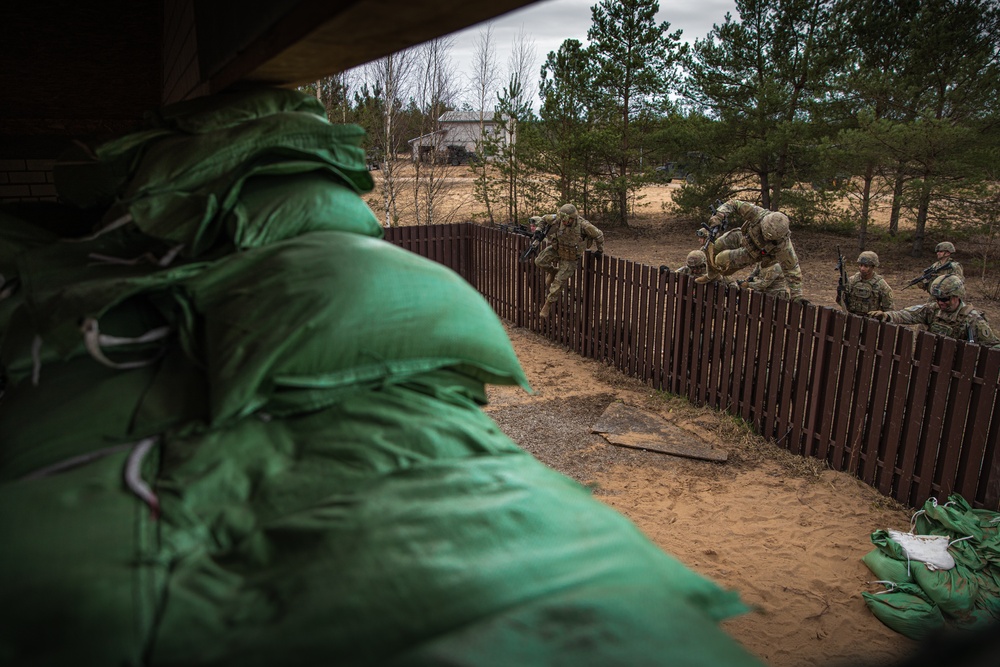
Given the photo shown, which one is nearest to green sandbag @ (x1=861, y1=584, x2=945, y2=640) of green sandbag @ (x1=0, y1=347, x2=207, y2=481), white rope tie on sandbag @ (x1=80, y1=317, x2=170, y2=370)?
green sandbag @ (x1=0, y1=347, x2=207, y2=481)

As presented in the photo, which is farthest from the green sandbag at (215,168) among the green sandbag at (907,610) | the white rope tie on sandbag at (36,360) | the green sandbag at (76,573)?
the green sandbag at (907,610)

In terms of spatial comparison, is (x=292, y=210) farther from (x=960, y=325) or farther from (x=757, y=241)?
(x=757, y=241)

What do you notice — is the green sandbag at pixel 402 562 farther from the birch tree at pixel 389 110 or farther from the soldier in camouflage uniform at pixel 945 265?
A: the birch tree at pixel 389 110

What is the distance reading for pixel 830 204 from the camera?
653 inches

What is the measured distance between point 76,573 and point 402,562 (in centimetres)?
59

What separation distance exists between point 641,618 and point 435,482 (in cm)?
51

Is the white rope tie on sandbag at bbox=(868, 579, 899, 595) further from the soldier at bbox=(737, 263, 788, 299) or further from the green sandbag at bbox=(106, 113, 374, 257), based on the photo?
the green sandbag at bbox=(106, 113, 374, 257)

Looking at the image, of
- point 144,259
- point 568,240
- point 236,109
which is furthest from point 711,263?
point 144,259

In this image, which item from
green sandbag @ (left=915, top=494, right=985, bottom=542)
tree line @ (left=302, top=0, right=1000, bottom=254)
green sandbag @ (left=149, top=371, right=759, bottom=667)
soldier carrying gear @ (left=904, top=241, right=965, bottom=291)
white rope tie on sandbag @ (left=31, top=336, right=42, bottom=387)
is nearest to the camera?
green sandbag @ (left=149, top=371, right=759, bottom=667)

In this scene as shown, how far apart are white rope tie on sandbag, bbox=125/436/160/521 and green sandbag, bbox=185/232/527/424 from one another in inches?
6.5

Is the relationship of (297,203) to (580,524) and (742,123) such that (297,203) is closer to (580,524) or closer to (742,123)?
(580,524)

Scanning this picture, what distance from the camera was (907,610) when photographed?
408 centimetres

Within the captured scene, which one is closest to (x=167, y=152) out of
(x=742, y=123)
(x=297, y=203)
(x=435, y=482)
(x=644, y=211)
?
(x=297, y=203)

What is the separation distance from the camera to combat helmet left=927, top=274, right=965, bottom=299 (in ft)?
19.7
